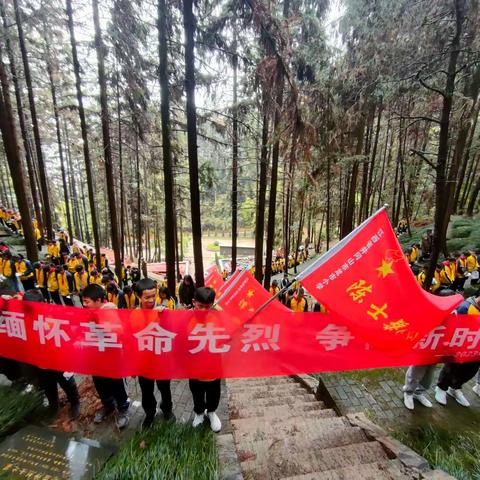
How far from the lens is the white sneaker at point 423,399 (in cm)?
463

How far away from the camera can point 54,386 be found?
3.90 metres

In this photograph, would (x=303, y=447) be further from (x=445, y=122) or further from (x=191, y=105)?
(x=445, y=122)

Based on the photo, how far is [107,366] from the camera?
368 centimetres

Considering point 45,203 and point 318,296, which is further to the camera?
point 45,203

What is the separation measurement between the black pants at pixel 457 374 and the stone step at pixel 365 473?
227 cm

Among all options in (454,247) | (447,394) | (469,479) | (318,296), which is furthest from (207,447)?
(454,247)

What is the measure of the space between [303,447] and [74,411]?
10.5 ft

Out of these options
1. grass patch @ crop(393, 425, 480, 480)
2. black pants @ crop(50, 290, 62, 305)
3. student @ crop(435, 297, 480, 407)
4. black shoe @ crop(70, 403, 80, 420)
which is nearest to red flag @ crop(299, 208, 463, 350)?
grass patch @ crop(393, 425, 480, 480)

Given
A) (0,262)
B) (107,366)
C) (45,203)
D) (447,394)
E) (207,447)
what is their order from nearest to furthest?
1. (207,447)
2. (107,366)
3. (447,394)
4. (0,262)
5. (45,203)

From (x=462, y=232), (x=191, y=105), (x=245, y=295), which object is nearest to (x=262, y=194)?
(x=191, y=105)

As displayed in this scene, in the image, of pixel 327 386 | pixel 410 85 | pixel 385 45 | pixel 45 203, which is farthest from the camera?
pixel 45 203

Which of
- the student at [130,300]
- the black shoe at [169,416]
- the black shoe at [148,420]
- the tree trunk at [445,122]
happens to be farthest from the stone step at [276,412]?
the tree trunk at [445,122]

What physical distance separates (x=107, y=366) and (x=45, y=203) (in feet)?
56.4

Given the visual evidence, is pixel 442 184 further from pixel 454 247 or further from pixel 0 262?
pixel 0 262
